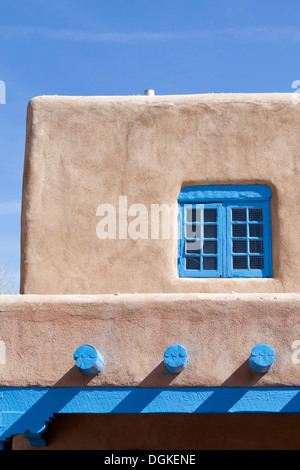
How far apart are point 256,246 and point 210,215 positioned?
779 mm

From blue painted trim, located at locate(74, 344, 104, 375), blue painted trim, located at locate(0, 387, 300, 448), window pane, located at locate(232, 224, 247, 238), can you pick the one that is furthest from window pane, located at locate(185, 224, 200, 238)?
blue painted trim, located at locate(74, 344, 104, 375)

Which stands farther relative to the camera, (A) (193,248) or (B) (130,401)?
(A) (193,248)

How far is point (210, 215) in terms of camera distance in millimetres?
8164

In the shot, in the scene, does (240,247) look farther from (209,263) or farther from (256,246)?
(209,263)

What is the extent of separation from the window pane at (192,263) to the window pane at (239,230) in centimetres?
63

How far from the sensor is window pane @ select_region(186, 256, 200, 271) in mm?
8047

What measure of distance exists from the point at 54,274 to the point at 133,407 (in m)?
2.54

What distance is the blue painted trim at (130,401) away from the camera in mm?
6105

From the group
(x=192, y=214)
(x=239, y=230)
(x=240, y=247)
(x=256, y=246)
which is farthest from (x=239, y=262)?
(x=192, y=214)

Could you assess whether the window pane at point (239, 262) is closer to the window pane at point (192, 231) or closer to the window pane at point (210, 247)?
the window pane at point (210, 247)

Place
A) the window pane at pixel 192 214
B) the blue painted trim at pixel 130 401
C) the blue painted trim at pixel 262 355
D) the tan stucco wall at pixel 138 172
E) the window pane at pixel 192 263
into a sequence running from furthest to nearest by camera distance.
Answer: the window pane at pixel 192 214 → the window pane at pixel 192 263 → the tan stucco wall at pixel 138 172 → the blue painted trim at pixel 130 401 → the blue painted trim at pixel 262 355

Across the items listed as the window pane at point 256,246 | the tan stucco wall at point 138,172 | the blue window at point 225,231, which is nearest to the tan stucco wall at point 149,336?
the tan stucco wall at point 138,172
